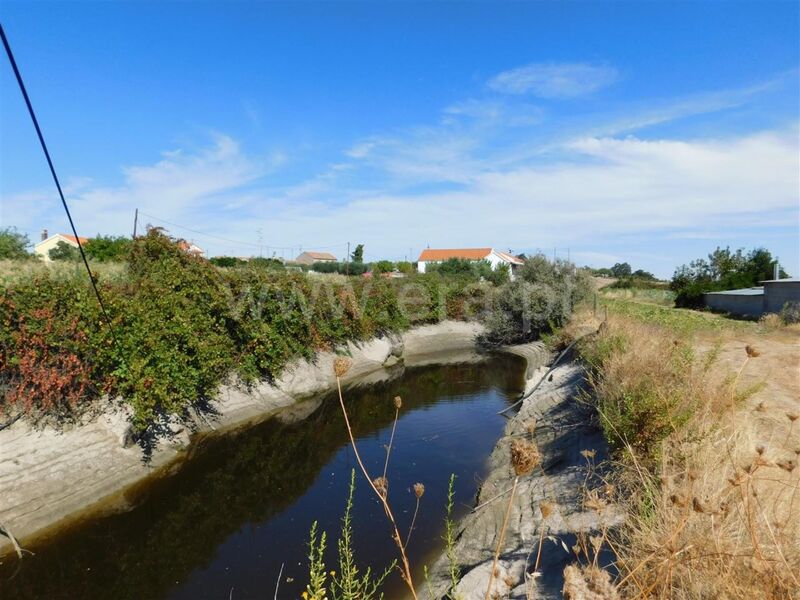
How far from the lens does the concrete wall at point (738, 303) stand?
2247 cm

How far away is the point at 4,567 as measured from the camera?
5824mm

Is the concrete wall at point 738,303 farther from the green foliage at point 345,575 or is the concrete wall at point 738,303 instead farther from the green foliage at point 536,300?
the green foliage at point 345,575

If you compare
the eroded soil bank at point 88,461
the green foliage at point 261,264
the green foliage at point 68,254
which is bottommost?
the eroded soil bank at point 88,461

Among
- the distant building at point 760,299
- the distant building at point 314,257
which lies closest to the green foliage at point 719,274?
the distant building at point 760,299

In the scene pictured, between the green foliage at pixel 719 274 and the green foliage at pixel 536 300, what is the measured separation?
15250 millimetres

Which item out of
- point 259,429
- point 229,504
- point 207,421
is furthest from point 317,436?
point 229,504

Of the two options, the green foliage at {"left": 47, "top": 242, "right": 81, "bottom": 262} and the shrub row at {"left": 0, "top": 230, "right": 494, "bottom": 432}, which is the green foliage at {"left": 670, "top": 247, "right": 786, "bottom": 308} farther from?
the green foliage at {"left": 47, "top": 242, "right": 81, "bottom": 262}

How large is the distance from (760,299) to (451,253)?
5035cm

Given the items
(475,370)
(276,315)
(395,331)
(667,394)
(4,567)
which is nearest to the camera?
(667,394)

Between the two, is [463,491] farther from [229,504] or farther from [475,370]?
[475,370]

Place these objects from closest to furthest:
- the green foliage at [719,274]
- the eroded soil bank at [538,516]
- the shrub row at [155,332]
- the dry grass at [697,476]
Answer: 1. the dry grass at [697,476]
2. the eroded soil bank at [538,516]
3. the shrub row at [155,332]
4. the green foliage at [719,274]

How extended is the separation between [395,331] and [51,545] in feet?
53.8

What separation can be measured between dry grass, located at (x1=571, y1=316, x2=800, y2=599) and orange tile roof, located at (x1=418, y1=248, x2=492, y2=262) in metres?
59.1

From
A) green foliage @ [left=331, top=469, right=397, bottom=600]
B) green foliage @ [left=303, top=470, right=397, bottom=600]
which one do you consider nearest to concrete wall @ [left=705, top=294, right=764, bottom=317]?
green foliage @ [left=331, top=469, right=397, bottom=600]
